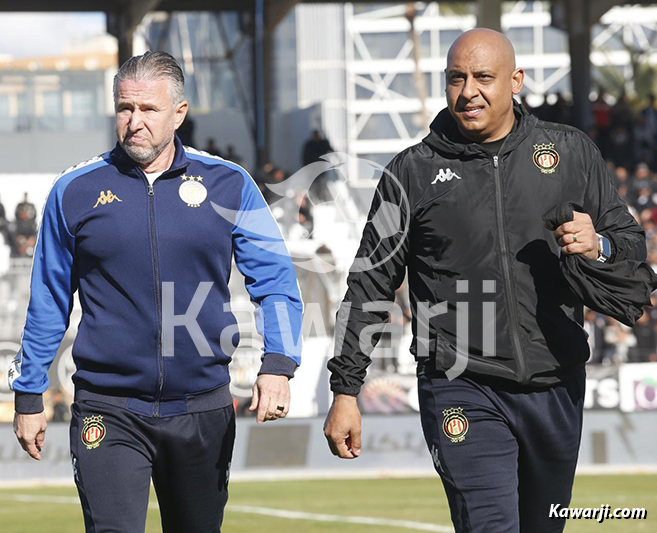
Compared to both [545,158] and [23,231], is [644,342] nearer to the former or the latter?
[23,231]

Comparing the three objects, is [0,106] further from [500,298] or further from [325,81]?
[325,81]

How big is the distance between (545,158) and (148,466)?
195 centimetres

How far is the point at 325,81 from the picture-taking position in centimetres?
8806

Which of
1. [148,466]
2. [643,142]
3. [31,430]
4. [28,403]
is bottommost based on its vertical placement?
[148,466]

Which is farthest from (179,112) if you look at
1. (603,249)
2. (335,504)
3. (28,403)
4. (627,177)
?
(627,177)

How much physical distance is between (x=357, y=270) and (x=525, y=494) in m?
1.10

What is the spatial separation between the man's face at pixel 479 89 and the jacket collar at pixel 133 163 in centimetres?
108

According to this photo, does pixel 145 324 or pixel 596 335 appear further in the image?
pixel 596 335

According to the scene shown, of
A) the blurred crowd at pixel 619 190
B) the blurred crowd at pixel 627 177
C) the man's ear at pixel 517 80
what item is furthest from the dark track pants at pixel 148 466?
the blurred crowd at pixel 619 190

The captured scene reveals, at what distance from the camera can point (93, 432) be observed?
15.2 ft

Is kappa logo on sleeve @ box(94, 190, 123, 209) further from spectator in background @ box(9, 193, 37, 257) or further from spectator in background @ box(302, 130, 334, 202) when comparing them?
spectator in background @ box(302, 130, 334, 202)

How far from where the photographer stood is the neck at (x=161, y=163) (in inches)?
189

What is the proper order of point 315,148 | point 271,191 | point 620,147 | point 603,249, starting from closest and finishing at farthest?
point 603,249 → point 271,191 → point 620,147 → point 315,148

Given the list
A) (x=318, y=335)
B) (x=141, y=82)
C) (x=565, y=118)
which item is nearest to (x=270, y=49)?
(x=565, y=118)
